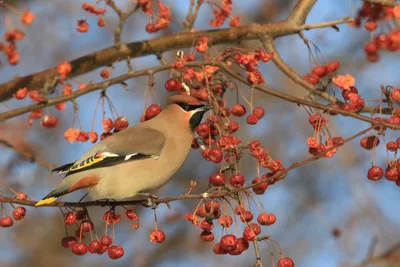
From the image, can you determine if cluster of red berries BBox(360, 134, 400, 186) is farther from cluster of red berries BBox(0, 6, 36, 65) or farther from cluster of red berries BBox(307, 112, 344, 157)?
cluster of red berries BBox(0, 6, 36, 65)

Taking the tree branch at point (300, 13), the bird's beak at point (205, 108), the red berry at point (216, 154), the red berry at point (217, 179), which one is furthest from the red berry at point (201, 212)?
the tree branch at point (300, 13)

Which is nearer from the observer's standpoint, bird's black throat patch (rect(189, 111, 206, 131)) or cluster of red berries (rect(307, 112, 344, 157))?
cluster of red berries (rect(307, 112, 344, 157))

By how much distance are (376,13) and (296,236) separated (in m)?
4.86

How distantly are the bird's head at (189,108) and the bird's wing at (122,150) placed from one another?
180 mm

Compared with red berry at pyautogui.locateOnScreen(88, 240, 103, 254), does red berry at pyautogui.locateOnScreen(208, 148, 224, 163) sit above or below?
above

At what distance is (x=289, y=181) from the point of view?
8.52 meters

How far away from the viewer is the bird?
3.67 metres

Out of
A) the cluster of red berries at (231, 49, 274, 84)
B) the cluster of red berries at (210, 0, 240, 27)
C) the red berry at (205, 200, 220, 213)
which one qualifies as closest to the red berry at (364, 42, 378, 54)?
the cluster of red berries at (210, 0, 240, 27)

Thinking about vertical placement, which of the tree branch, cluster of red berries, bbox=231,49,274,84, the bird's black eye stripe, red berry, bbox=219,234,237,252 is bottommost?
red berry, bbox=219,234,237,252

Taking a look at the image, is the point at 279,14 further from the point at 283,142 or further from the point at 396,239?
the point at 396,239

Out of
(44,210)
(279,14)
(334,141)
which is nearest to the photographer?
(334,141)

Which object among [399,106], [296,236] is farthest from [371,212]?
[399,106]

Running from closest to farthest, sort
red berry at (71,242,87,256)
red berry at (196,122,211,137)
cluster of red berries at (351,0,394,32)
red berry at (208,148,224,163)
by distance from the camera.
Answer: red berry at (208,148,224,163)
red berry at (71,242,87,256)
red berry at (196,122,211,137)
cluster of red berries at (351,0,394,32)

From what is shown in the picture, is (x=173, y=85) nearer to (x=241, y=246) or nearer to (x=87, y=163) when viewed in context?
(x=87, y=163)
